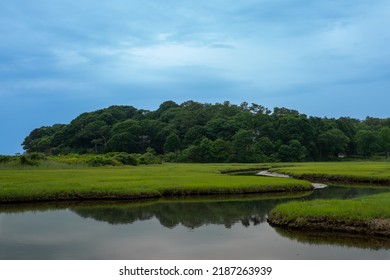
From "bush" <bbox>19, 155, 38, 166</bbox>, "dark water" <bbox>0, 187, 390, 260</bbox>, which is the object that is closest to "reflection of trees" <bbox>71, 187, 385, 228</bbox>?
"dark water" <bbox>0, 187, 390, 260</bbox>

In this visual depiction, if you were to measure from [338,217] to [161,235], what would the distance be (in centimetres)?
853

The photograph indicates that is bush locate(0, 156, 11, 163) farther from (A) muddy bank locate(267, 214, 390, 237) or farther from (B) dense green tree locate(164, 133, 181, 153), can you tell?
(B) dense green tree locate(164, 133, 181, 153)

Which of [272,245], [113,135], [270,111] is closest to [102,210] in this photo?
[272,245]

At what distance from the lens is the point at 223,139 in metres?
109

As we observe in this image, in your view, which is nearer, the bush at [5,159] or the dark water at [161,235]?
the dark water at [161,235]

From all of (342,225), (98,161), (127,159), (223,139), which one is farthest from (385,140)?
(342,225)

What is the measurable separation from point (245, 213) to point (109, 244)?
1031 centimetres

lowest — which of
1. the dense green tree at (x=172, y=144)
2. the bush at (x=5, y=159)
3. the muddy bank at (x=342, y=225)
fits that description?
the muddy bank at (x=342, y=225)

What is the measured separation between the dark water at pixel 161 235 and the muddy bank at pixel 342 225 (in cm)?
62

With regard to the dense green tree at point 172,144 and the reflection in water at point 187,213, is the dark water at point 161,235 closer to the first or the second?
the reflection in water at point 187,213

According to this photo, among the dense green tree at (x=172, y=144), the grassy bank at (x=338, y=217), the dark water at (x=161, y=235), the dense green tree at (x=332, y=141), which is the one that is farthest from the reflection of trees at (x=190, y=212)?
the dense green tree at (x=332, y=141)

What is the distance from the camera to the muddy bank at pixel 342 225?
18.2 meters

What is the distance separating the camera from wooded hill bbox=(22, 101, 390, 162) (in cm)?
9831

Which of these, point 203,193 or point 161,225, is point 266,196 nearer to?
point 203,193
